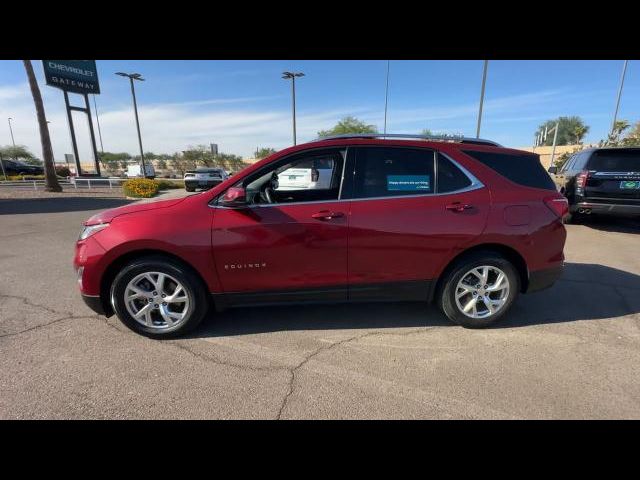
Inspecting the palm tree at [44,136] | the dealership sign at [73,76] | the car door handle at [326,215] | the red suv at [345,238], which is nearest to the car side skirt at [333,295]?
the red suv at [345,238]

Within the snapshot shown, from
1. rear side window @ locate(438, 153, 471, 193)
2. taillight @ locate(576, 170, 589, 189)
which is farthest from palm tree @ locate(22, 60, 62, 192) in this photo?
taillight @ locate(576, 170, 589, 189)

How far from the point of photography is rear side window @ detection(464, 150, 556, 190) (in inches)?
126

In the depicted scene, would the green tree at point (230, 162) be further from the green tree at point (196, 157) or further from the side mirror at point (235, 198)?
the side mirror at point (235, 198)

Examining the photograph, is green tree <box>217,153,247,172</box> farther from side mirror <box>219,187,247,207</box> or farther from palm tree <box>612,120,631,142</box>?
side mirror <box>219,187,247,207</box>

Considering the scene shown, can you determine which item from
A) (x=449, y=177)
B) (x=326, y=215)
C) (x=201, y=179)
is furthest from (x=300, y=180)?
(x=201, y=179)

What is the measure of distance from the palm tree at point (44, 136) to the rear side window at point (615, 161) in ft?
74.5

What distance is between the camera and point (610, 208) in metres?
6.79

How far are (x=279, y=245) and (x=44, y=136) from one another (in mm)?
20812

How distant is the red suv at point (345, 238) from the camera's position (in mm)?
2879
